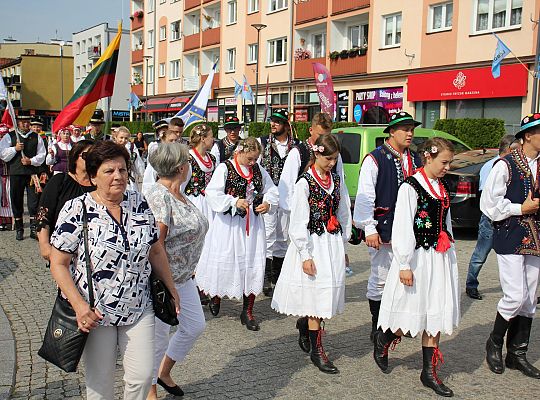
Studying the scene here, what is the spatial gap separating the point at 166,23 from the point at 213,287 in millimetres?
48338

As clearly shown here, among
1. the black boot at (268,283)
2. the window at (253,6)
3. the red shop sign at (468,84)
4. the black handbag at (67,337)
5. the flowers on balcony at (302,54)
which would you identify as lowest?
the black boot at (268,283)

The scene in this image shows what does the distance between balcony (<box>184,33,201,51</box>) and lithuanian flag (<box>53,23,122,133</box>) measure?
3770cm

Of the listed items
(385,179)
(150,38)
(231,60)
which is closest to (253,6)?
(231,60)

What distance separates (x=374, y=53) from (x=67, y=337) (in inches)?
1044

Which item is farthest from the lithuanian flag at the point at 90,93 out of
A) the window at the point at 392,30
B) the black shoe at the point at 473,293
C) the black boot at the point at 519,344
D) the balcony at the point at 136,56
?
the balcony at the point at 136,56

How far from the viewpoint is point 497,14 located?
2262 centimetres

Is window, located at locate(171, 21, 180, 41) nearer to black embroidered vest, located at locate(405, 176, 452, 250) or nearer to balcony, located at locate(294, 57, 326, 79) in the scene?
balcony, located at locate(294, 57, 326, 79)

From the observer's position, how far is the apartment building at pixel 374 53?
22297mm

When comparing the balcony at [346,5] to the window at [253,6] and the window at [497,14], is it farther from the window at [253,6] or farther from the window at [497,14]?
the window at [253,6]

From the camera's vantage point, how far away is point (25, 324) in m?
6.16

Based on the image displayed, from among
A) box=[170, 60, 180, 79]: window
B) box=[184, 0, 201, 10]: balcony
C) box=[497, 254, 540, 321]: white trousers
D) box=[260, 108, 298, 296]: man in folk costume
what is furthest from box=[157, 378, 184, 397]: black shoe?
box=[170, 60, 180, 79]: window

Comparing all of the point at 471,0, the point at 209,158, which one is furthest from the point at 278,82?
the point at 209,158

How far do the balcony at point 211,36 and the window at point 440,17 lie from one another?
2076 cm

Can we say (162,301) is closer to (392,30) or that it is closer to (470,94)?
(470,94)
